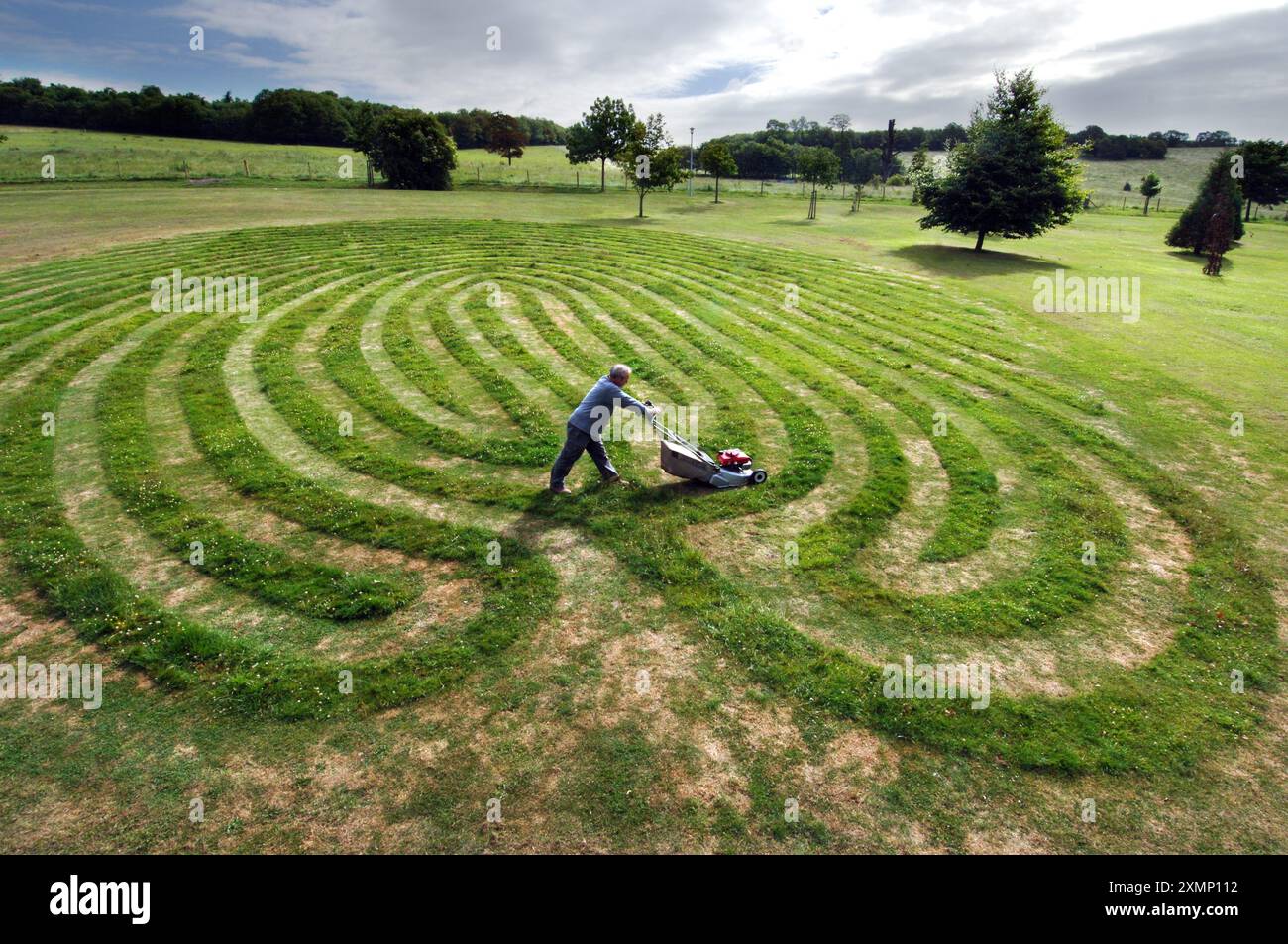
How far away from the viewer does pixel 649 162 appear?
54469mm

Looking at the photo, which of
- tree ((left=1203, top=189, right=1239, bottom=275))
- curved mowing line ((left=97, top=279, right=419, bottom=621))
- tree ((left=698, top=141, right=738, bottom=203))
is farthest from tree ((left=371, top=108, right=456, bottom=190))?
tree ((left=1203, top=189, right=1239, bottom=275))

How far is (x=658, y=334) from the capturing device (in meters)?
21.1

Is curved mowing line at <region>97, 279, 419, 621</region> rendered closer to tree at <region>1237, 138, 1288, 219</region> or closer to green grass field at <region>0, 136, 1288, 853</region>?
green grass field at <region>0, 136, 1288, 853</region>

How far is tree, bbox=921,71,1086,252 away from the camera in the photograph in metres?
38.1

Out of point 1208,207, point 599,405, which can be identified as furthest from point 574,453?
point 1208,207

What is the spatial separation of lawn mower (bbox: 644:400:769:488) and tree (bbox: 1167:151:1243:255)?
1913 inches

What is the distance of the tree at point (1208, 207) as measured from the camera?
43.3m

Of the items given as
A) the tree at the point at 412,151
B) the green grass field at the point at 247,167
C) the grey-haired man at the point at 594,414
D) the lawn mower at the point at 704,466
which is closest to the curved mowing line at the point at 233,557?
the grey-haired man at the point at 594,414

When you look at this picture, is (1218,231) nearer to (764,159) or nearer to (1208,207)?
(1208,207)

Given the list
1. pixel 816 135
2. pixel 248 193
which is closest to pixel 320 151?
pixel 248 193

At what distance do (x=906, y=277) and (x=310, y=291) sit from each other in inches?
1068

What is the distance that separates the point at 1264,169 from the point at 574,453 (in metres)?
93.4
